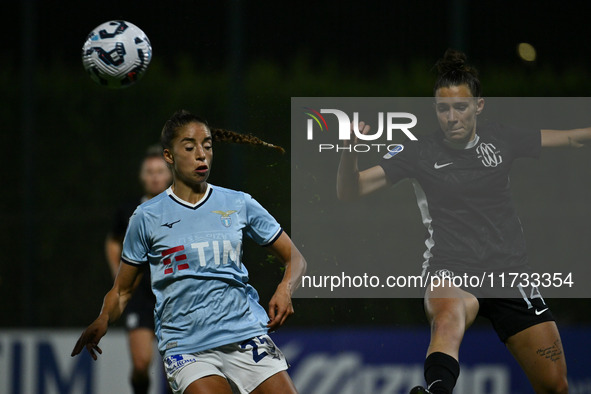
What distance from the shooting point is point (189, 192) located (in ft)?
11.7

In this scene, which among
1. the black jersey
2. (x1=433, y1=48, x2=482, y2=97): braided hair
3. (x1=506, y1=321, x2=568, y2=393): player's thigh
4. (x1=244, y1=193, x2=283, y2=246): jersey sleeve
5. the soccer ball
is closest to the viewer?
(x1=244, y1=193, x2=283, y2=246): jersey sleeve

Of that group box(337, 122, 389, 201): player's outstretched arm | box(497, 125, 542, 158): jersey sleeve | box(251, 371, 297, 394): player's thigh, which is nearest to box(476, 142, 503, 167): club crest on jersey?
box(497, 125, 542, 158): jersey sleeve

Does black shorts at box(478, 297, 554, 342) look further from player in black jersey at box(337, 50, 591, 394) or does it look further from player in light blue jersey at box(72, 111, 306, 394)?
player in light blue jersey at box(72, 111, 306, 394)

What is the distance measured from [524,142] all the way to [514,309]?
1.00m

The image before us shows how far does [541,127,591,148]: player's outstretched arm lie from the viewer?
4582 mm

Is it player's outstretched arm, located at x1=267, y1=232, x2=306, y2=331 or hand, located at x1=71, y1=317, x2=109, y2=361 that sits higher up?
player's outstretched arm, located at x1=267, y1=232, x2=306, y2=331

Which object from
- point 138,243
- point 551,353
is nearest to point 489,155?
point 551,353

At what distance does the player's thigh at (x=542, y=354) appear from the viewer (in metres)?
4.03

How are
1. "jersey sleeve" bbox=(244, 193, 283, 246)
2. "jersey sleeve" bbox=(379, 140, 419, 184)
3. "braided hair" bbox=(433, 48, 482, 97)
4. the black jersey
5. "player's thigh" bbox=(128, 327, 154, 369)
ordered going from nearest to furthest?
"jersey sleeve" bbox=(244, 193, 283, 246) < the black jersey < "braided hair" bbox=(433, 48, 482, 97) < "jersey sleeve" bbox=(379, 140, 419, 184) < "player's thigh" bbox=(128, 327, 154, 369)

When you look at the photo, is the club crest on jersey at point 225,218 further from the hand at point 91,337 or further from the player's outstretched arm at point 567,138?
the player's outstretched arm at point 567,138

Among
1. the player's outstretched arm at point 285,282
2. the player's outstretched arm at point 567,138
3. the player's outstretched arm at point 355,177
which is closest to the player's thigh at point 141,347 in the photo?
the player's outstretched arm at point 355,177

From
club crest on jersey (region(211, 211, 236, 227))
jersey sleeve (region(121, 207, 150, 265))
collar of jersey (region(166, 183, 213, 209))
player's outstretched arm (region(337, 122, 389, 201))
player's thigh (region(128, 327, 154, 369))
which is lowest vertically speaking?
player's thigh (region(128, 327, 154, 369))

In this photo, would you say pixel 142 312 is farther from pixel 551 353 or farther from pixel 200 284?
pixel 551 353

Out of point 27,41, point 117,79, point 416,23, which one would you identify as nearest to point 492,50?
point 416,23
